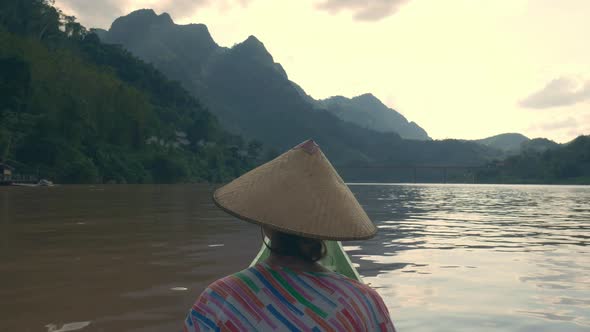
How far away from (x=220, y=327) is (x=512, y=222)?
61.8 feet

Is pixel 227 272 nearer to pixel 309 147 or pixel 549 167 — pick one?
pixel 309 147

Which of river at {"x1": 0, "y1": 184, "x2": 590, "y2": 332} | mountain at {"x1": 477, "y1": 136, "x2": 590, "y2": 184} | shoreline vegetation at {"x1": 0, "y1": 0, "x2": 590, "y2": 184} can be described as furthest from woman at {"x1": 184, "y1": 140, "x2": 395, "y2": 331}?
mountain at {"x1": 477, "y1": 136, "x2": 590, "y2": 184}

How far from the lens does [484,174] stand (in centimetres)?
17938

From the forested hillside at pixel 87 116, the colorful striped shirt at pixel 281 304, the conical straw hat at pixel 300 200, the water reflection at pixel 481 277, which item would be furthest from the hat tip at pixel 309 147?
the forested hillside at pixel 87 116

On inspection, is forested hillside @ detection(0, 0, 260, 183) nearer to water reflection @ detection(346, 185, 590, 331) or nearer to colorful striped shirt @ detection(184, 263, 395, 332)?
water reflection @ detection(346, 185, 590, 331)

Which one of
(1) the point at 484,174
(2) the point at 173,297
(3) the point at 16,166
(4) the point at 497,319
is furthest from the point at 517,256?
(1) the point at 484,174

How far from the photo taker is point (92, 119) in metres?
81.4

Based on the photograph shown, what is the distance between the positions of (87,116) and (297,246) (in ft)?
249

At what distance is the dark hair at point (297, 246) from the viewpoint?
2.17 metres

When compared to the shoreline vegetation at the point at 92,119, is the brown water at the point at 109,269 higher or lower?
lower

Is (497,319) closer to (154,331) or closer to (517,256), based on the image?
(154,331)

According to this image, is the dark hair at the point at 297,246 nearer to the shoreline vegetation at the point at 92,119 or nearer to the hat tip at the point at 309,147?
the hat tip at the point at 309,147

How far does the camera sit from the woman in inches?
80.8

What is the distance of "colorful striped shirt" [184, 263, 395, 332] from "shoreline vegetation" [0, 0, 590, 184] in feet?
203
